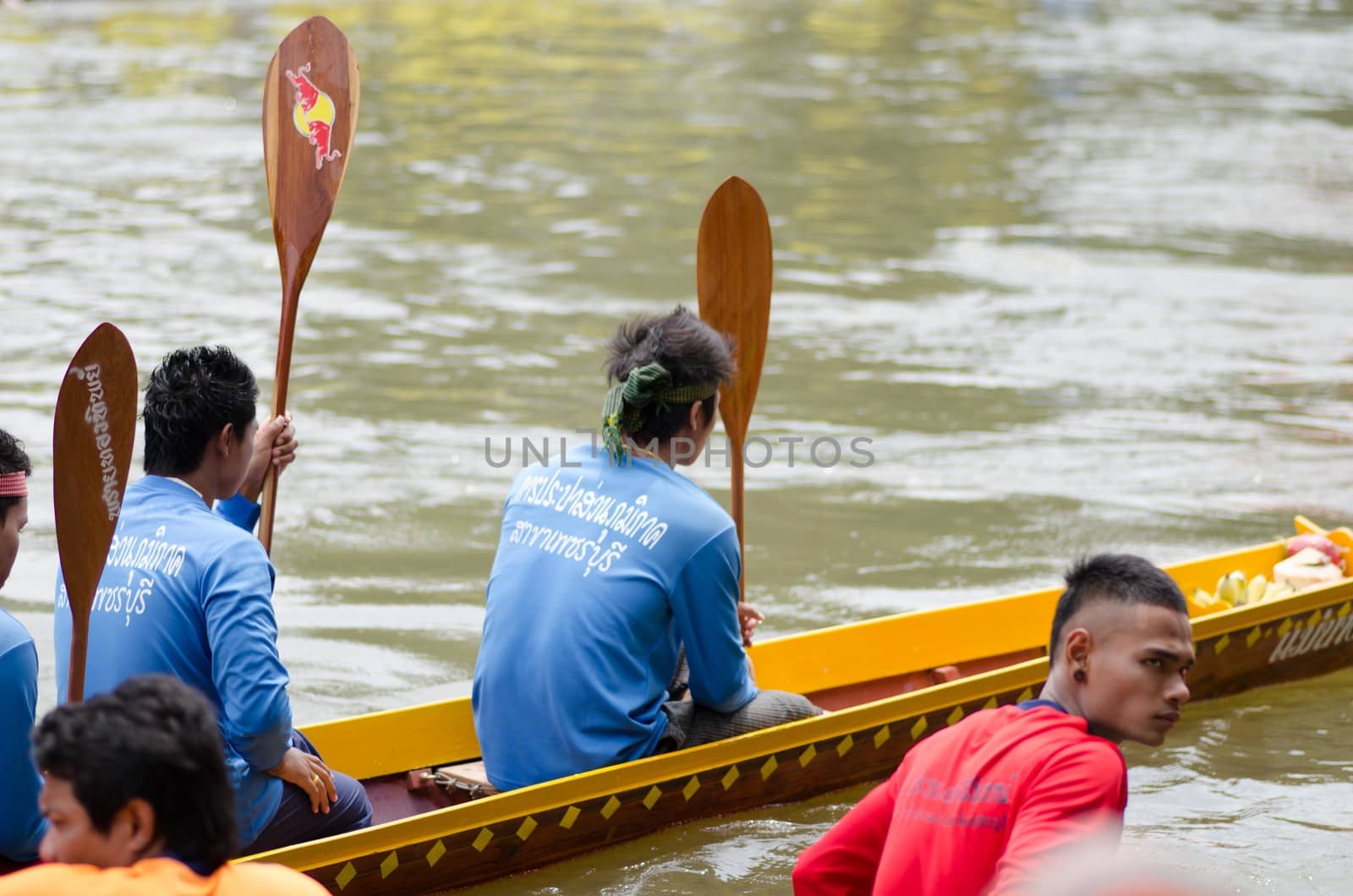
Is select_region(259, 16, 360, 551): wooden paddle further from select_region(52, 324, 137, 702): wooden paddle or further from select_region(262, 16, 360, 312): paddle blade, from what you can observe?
select_region(52, 324, 137, 702): wooden paddle

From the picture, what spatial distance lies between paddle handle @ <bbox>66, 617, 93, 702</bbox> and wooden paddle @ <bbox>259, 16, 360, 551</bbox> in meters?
1.61

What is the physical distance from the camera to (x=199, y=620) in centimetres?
338

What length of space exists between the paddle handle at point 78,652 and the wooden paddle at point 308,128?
63.5 inches

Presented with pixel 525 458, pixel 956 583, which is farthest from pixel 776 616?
pixel 525 458

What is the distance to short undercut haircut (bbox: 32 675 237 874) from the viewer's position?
2.02m

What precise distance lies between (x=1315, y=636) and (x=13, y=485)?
446cm

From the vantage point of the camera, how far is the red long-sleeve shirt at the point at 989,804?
88.5 inches

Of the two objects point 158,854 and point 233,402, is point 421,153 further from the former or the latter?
point 158,854

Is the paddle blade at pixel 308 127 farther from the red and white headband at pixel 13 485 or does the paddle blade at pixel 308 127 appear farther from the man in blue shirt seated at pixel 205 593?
the red and white headband at pixel 13 485

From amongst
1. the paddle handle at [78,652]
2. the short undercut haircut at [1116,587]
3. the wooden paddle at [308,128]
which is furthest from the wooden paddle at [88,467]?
the short undercut haircut at [1116,587]

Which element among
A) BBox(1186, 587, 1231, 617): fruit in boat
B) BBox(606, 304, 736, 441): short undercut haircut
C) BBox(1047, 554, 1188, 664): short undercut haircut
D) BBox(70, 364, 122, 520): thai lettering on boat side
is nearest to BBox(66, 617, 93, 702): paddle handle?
BBox(70, 364, 122, 520): thai lettering on boat side

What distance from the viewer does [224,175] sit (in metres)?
14.9

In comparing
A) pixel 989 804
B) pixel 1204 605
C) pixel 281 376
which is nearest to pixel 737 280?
pixel 281 376

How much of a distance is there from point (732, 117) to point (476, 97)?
3212 mm
